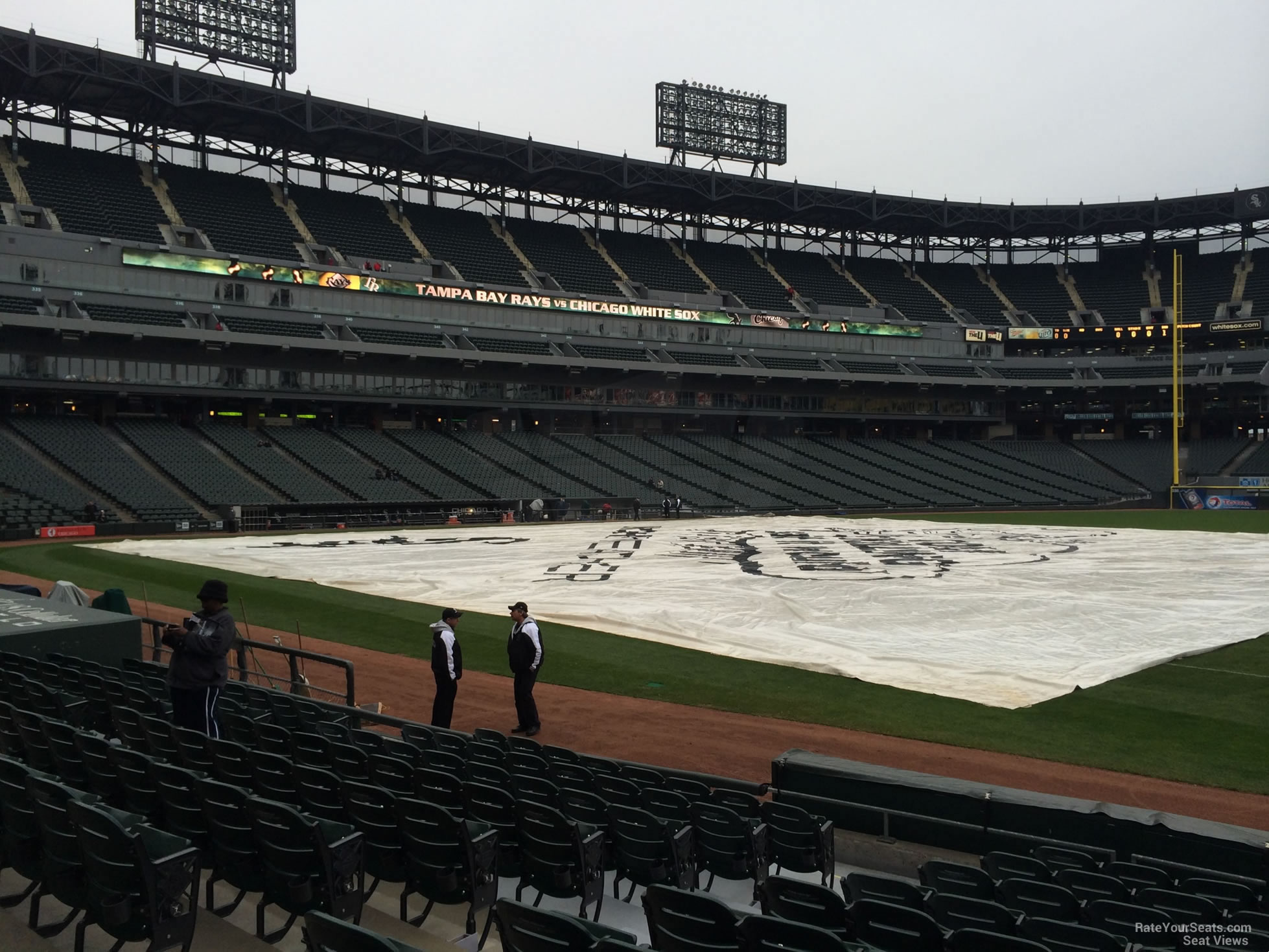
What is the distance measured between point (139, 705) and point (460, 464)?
52.7m

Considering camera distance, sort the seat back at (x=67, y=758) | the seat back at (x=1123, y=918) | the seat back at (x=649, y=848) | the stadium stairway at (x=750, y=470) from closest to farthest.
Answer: the seat back at (x=1123, y=918) → the seat back at (x=649, y=848) → the seat back at (x=67, y=758) → the stadium stairway at (x=750, y=470)

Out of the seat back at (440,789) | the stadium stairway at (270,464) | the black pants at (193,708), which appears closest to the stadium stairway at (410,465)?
the stadium stairway at (270,464)

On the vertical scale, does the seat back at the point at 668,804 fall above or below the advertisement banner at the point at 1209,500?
above

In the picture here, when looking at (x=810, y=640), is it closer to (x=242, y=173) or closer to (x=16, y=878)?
(x=16, y=878)

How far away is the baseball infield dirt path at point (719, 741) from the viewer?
11.0 m

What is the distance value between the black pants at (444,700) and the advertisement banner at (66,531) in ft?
124

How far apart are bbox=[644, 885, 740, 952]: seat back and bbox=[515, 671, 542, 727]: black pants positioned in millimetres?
8205

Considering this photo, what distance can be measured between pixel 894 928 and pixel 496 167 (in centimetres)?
7525

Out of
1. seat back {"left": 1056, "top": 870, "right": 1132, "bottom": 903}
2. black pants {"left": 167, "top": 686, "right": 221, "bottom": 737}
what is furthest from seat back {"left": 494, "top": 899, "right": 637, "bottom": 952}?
black pants {"left": 167, "top": 686, "right": 221, "bottom": 737}

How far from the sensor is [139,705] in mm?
10164

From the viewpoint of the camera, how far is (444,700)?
1292 centimetres

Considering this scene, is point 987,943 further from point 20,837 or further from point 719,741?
point 719,741

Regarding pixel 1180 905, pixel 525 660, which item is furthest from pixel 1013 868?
pixel 525 660

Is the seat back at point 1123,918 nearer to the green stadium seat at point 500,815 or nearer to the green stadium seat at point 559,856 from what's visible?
the green stadium seat at point 559,856
